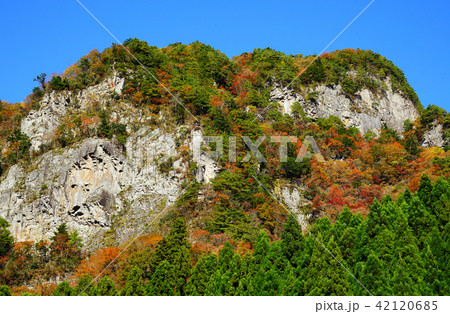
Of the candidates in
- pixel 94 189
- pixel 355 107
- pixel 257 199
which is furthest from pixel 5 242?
pixel 355 107

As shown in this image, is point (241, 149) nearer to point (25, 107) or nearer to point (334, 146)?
point (334, 146)

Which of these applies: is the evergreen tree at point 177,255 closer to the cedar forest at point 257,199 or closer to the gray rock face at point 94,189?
the cedar forest at point 257,199

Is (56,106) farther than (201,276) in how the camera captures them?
Yes

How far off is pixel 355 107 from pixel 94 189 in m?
36.1

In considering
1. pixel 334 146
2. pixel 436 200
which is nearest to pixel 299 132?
pixel 334 146

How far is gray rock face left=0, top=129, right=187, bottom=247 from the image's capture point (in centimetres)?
3981

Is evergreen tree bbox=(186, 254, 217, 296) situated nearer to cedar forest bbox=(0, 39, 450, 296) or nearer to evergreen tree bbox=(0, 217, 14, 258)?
cedar forest bbox=(0, 39, 450, 296)

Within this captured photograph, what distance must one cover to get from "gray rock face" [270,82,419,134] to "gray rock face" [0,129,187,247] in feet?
66.7

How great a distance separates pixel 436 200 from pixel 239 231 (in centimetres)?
1307

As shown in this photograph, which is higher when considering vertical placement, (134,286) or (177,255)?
(177,255)

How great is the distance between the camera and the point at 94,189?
41688 millimetres

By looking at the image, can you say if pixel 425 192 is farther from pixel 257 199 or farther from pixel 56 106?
pixel 56 106

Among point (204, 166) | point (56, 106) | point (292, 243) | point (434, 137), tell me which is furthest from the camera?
point (434, 137)
